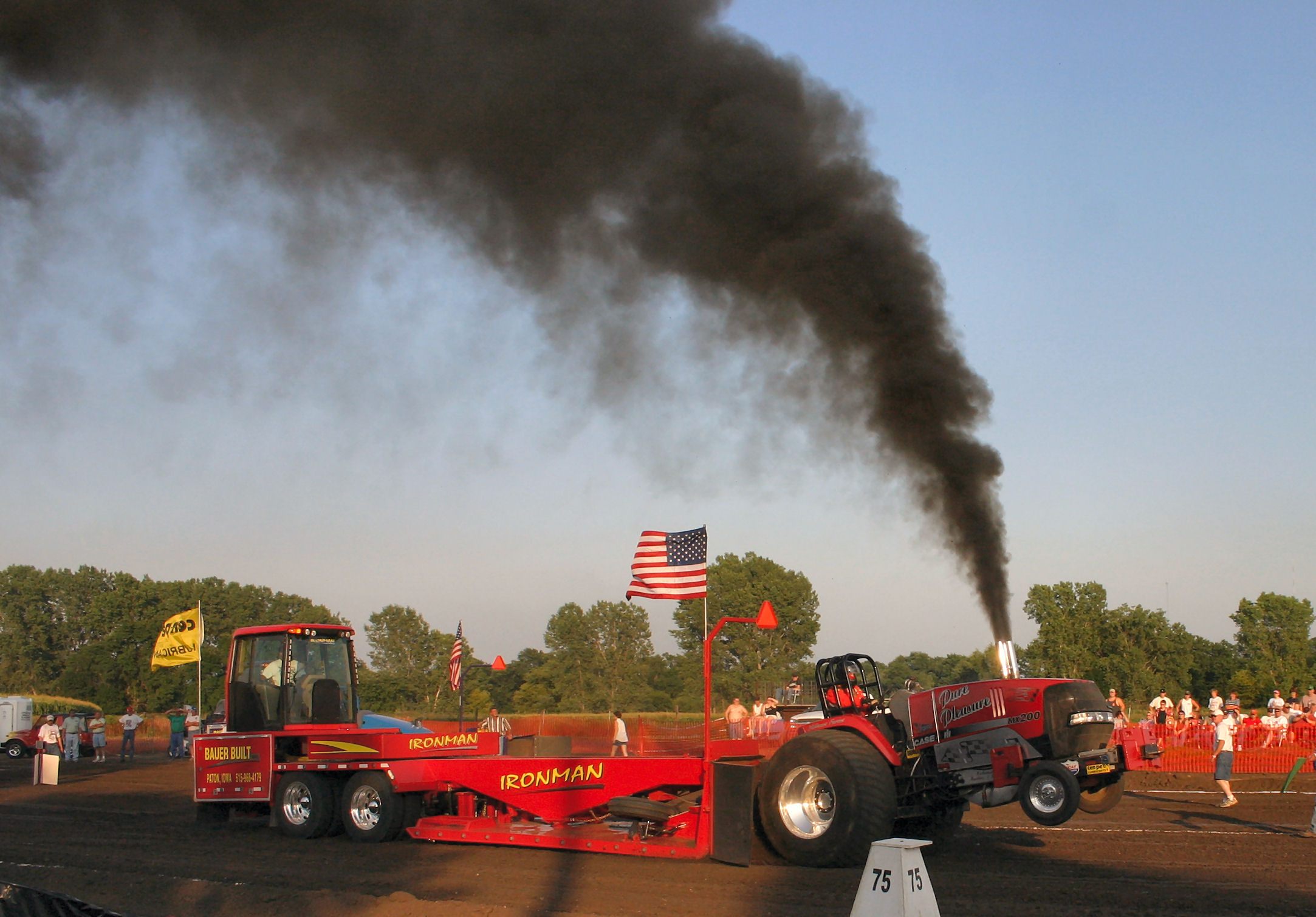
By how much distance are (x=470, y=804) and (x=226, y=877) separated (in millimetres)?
2553

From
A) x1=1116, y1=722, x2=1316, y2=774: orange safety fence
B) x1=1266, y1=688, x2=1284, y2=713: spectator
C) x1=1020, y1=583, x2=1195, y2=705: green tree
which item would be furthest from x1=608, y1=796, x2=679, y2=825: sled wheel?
x1=1020, y1=583, x2=1195, y2=705: green tree

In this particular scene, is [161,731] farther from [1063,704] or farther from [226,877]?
[1063,704]

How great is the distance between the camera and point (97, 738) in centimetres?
2647

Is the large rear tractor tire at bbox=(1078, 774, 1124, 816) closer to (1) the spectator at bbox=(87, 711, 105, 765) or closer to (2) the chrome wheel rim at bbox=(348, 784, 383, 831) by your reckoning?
(2) the chrome wheel rim at bbox=(348, 784, 383, 831)

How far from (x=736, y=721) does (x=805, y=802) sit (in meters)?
7.89

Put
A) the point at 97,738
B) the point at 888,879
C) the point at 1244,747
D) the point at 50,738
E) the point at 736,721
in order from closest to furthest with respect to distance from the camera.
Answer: the point at 888,879
the point at 736,721
the point at 1244,747
the point at 50,738
the point at 97,738

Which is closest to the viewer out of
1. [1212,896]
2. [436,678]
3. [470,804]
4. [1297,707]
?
[1212,896]

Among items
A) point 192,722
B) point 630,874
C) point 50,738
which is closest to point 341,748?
point 630,874

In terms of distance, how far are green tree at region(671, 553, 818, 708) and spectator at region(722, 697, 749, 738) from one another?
42701 mm

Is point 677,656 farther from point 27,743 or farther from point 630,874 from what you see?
point 630,874

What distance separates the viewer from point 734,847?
8.45m

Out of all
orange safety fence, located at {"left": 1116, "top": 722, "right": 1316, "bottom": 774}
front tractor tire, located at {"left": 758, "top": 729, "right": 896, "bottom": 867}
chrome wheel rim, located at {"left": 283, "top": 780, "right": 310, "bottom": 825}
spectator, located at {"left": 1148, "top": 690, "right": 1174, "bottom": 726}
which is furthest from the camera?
spectator, located at {"left": 1148, "top": 690, "right": 1174, "bottom": 726}

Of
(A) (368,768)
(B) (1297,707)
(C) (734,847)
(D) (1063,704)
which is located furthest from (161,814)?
(B) (1297,707)

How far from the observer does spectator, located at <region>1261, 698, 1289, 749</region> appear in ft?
65.0
